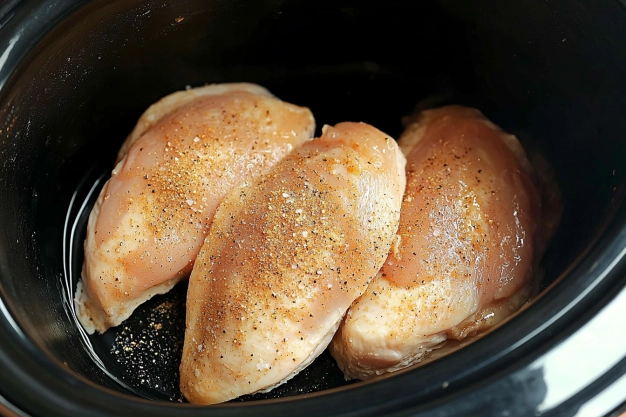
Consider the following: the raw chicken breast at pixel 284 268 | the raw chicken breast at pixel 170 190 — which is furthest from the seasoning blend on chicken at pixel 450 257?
the raw chicken breast at pixel 170 190

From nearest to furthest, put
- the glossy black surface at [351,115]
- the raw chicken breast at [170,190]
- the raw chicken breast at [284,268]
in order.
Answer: the glossy black surface at [351,115] < the raw chicken breast at [284,268] < the raw chicken breast at [170,190]

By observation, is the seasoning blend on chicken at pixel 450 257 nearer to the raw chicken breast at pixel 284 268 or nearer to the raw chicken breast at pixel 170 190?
the raw chicken breast at pixel 284 268

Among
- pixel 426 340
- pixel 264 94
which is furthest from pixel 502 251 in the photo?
pixel 264 94

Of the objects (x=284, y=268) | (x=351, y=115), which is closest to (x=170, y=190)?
(x=284, y=268)

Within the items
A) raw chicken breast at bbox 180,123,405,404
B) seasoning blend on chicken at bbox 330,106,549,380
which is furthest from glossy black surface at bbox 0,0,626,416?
Answer: raw chicken breast at bbox 180,123,405,404

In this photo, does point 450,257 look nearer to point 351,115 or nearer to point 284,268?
point 284,268

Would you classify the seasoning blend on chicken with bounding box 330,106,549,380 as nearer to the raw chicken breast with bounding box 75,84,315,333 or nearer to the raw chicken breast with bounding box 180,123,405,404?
the raw chicken breast with bounding box 180,123,405,404

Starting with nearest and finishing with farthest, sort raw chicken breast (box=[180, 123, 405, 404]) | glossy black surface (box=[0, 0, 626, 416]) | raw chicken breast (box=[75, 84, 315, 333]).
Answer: glossy black surface (box=[0, 0, 626, 416]), raw chicken breast (box=[180, 123, 405, 404]), raw chicken breast (box=[75, 84, 315, 333])
